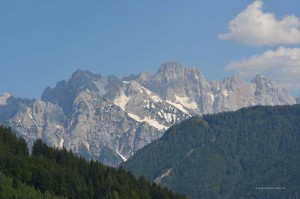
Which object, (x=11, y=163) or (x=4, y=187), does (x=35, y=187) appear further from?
(x=4, y=187)

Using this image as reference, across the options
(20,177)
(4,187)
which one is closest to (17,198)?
(4,187)

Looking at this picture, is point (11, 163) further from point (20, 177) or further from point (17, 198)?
point (17, 198)

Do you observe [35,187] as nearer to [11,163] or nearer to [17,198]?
[11,163]

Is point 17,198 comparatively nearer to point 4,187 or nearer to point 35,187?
point 4,187

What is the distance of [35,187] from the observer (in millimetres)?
199500

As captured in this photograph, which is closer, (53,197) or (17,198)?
(17,198)

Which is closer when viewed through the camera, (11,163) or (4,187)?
(4,187)

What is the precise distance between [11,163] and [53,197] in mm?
17915

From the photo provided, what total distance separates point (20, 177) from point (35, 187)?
4600 mm

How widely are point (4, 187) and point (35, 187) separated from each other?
20796mm

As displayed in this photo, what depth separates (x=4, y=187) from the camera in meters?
179

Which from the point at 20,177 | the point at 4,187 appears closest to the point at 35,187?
the point at 20,177

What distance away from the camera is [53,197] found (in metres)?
189

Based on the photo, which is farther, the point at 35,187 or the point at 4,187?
the point at 35,187
